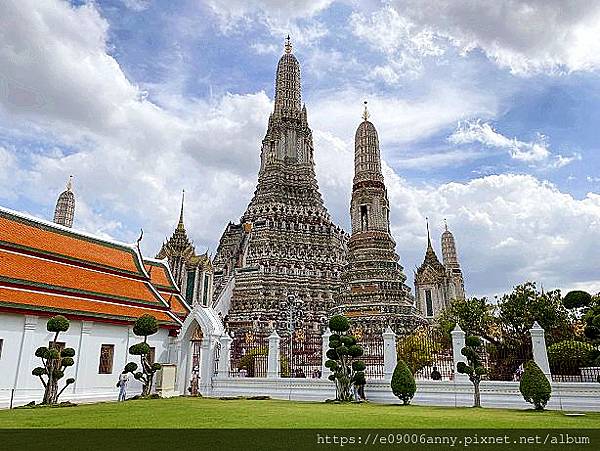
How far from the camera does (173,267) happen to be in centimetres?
5575

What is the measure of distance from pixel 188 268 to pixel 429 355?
39884 mm

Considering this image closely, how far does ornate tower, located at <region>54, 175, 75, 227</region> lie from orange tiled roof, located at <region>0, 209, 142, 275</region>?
38.0 m

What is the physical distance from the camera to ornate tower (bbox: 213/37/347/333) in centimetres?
4972

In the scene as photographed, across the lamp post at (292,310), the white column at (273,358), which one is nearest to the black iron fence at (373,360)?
the white column at (273,358)

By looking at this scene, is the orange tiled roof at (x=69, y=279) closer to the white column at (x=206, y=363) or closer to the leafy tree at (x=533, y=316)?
the white column at (x=206, y=363)

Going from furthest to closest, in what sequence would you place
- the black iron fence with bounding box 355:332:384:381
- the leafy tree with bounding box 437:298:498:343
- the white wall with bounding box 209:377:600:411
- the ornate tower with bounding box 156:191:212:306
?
the ornate tower with bounding box 156:191:212:306, the leafy tree with bounding box 437:298:498:343, the black iron fence with bounding box 355:332:384:381, the white wall with bounding box 209:377:600:411

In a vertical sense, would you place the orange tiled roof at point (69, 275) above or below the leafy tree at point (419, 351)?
above

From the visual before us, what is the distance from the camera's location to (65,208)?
58.1 metres

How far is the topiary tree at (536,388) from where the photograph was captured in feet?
47.0

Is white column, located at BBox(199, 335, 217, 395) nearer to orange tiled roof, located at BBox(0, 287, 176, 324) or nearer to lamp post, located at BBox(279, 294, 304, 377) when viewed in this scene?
orange tiled roof, located at BBox(0, 287, 176, 324)

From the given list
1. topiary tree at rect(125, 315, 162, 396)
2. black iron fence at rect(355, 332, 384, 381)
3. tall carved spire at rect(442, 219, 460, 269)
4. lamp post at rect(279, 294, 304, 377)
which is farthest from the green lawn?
tall carved spire at rect(442, 219, 460, 269)

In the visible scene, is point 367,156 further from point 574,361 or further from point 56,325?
point 56,325

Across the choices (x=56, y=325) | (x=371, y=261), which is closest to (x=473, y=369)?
(x=56, y=325)

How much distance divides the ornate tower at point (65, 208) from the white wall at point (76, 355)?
42.5 metres
